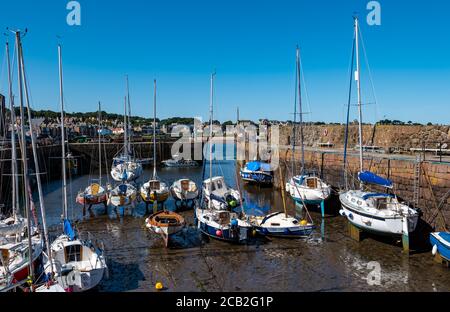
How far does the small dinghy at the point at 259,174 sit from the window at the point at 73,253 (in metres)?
28.8

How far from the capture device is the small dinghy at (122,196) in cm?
2692

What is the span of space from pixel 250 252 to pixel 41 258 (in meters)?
10.0

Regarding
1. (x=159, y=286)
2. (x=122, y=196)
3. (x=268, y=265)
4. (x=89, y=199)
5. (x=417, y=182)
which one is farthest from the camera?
(x=89, y=199)

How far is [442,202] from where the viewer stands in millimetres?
19156

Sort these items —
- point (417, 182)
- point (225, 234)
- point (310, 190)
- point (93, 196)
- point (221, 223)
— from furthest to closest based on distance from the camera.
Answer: point (93, 196) < point (310, 190) < point (417, 182) < point (221, 223) < point (225, 234)

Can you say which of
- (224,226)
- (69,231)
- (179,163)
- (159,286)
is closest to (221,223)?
(224,226)

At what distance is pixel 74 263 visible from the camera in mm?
14539

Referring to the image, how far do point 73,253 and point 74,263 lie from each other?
425mm

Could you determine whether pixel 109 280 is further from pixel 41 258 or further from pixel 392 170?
pixel 392 170

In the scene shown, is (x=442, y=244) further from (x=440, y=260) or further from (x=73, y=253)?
(x=73, y=253)

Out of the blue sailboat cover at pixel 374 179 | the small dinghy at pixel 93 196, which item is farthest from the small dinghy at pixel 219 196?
the blue sailboat cover at pixel 374 179

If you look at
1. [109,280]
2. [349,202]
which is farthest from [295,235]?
[109,280]

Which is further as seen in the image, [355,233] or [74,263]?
[355,233]

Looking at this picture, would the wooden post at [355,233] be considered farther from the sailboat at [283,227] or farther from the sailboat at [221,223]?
the sailboat at [221,223]
